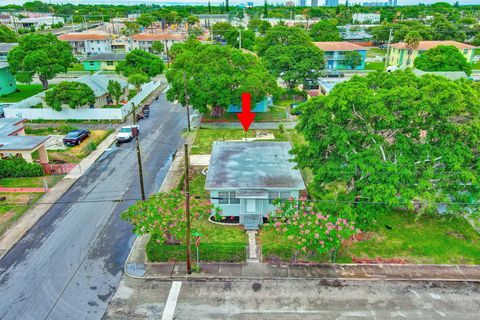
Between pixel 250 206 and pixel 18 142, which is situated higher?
pixel 18 142

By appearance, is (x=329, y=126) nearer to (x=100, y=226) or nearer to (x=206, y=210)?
(x=206, y=210)

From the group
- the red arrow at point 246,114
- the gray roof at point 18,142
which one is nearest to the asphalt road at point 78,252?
→ the gray roof at point 18,142

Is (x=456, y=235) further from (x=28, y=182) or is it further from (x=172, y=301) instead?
(x=28, y=182)

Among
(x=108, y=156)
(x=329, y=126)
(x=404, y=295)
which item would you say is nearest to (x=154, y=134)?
(x=108, y=156)

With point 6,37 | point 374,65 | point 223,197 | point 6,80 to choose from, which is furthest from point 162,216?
point 6,37

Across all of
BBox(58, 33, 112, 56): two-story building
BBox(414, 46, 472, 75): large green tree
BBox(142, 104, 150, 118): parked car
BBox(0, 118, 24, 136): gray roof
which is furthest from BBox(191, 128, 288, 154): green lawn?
BBox(58, 33, 112, 56): two-story building

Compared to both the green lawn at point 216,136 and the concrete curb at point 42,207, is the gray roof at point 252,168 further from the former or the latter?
the concrete curb at point 42,207
